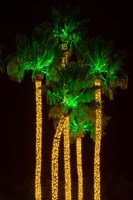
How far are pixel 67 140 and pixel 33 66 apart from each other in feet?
15.3

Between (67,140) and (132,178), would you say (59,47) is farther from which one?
(132,178)

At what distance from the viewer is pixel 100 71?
37406mm

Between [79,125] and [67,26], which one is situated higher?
[67,26]

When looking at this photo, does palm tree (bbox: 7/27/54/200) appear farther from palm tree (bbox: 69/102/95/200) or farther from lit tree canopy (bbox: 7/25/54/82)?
palm tree (bbox: 69/102/95/200)

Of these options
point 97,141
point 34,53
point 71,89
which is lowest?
point 97,141

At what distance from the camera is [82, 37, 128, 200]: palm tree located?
122 ft

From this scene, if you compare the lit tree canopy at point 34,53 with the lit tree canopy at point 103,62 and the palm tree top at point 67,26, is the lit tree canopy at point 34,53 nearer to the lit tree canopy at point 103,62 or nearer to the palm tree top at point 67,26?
the palm tree top at point 67,26

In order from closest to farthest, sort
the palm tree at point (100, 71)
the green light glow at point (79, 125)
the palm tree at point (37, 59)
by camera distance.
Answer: the palm tree at point (37, 59) < the palm tree at point (100, 71) < the green light glow at point (79, 125)

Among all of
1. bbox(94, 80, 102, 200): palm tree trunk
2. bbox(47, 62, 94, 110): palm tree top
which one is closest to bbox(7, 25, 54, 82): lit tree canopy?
bbox(47, 62, 94, 110): palm tree top

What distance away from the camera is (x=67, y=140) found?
37781 mm

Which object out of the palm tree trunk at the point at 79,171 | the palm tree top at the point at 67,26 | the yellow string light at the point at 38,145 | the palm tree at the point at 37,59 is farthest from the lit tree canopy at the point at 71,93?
the palm tree trunk at the point at 79,171

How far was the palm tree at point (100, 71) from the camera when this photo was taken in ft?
122

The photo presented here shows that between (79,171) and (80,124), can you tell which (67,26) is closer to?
(80,124)

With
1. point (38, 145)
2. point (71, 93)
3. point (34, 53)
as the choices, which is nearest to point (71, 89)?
point (71, 93)
